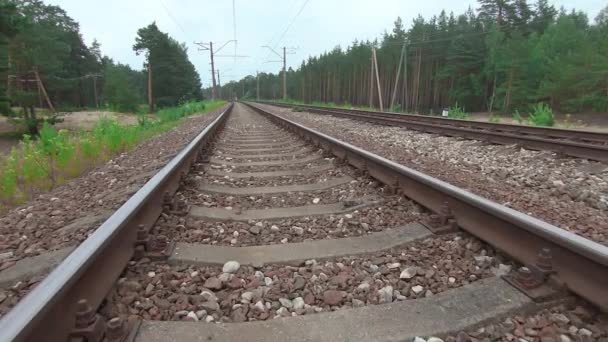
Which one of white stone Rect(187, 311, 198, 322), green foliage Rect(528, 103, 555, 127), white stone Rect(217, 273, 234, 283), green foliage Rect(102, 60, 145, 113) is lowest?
white stone Rect(187, 311, 198, 322)

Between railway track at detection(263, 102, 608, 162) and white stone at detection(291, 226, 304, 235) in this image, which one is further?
railway track at detection(263, 102, 608, 162)

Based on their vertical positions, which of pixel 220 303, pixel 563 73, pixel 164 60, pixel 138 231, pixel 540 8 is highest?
pixel 540 8

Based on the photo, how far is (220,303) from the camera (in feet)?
5.98

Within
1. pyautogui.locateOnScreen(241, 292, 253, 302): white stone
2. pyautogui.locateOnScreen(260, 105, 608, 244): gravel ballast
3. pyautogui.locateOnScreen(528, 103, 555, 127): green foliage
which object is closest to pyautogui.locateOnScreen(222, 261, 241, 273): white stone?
pyautogui.locateOnScreen(241, 292, 253, 302): white stone

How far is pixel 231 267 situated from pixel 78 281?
82 cm

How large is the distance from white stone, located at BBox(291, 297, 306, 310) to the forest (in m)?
28.5

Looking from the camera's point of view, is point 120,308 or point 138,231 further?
point 138,231

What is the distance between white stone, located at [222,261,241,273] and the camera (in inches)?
83.4

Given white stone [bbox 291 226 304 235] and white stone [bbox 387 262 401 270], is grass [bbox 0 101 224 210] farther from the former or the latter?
white stone [bbox 387 262 401 270]

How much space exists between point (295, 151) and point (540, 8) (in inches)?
2886

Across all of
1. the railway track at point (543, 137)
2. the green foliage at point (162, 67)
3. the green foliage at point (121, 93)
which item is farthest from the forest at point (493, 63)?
the green foliage at point (121, 93)

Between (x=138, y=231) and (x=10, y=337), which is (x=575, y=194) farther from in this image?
(x=10, y=337)

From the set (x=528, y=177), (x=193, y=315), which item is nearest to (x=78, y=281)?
(x=193, y=315)

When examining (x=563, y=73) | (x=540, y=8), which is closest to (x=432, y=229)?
(x=563, y=73)
